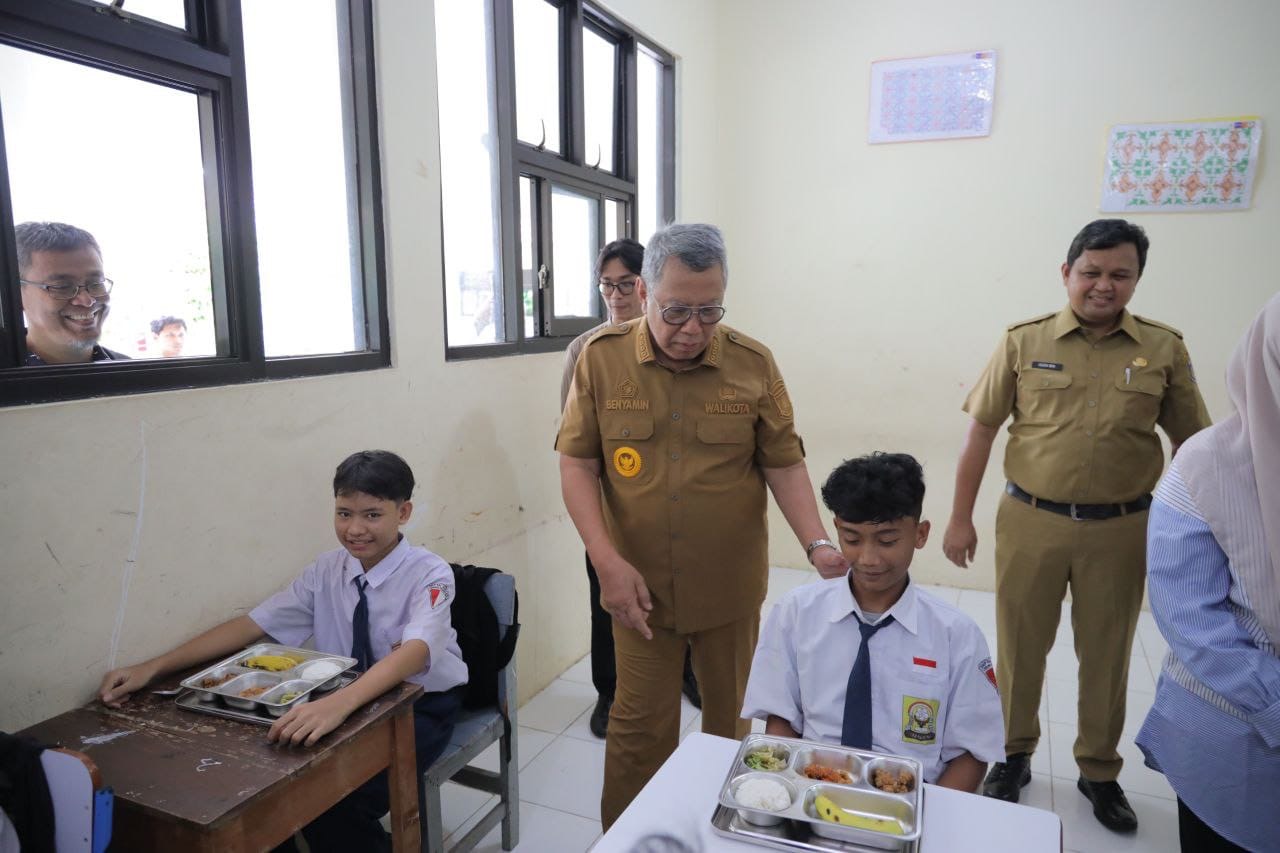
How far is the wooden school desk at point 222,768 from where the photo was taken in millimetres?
1180

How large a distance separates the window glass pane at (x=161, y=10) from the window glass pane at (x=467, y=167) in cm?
83

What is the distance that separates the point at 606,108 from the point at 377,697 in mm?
2789

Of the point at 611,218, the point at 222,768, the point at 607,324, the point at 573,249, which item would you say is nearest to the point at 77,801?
the point at 222,768

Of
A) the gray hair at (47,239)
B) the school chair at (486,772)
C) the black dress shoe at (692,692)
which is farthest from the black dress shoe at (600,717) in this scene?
the gray hair at (47,239)

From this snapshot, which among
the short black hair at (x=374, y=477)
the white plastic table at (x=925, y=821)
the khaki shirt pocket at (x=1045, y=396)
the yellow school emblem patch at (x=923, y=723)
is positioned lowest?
the yellow school emblem patch at (x=923, y=723)

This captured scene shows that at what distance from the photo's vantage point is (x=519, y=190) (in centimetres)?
275

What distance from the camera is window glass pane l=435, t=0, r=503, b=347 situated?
251cm

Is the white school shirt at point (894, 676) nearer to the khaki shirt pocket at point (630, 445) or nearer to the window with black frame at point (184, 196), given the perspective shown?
the khaki shirt pocket at point (630, 445)

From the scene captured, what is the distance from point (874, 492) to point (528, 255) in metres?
1.84

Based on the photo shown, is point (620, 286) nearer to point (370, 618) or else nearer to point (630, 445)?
point (630, 445)

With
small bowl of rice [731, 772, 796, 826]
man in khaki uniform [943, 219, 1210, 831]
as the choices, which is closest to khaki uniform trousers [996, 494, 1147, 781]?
man in khaki uniform [943, 219, 1210, 831]

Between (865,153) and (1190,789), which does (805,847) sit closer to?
(1190,789)

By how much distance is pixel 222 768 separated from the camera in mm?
1271

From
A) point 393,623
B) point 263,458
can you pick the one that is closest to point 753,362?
point 393,623
